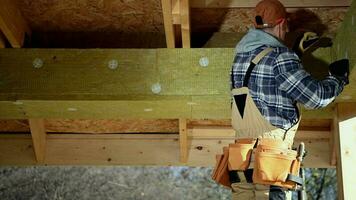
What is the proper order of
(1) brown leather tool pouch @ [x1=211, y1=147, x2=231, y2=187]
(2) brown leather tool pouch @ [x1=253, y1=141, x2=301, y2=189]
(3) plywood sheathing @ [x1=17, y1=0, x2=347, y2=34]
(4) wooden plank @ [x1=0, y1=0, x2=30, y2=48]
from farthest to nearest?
1. (3) plywood sheathing @ [x1=17, y1=0, x2=347, y2=34]
2. (4) wooden plank @ [x1=0, y1=0, x2=30, y2=48]
3. (1) brown leather tool pouch @ [x1=211, y1=147, x2=231, y2=187]
4. (2) brown leather tool pouch @ [x1=253, y1=141, x2=301, y2=189]

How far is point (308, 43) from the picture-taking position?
335 centimetres

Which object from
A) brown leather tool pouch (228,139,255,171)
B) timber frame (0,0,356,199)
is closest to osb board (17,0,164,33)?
timber frame (0,0,356,199)

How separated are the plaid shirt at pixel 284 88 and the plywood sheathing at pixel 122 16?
2.44 ft

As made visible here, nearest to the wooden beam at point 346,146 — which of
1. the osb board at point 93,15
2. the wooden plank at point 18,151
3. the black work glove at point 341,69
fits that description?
the black work glove at point 341,69

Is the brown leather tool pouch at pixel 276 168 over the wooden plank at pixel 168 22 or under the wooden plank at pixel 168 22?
under

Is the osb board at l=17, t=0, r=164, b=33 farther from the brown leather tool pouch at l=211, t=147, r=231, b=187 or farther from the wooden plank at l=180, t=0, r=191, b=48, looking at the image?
the brown leather tool pouch at l=211, t=147, r=231, b=187

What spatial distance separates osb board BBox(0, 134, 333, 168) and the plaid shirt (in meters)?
1.97

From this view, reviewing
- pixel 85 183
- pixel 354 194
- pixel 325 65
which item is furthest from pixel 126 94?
pixel 85 183

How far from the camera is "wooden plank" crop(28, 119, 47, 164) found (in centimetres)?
488

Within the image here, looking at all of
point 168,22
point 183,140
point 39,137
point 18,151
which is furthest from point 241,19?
point 18,151

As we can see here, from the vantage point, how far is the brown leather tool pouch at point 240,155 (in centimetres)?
301

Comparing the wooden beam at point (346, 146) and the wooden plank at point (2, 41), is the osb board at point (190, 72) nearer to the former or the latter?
the wooden beam at point (346, 146)

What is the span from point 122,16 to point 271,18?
1.07 meters

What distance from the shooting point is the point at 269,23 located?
318cm
